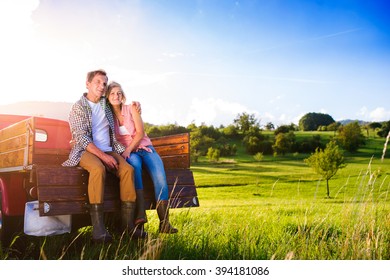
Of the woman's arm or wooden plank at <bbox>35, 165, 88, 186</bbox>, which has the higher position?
the woman's arm

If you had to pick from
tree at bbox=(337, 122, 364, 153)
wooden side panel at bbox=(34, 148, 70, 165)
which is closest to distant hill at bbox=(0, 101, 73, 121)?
wooden side panel at bbox=(34, 148, 70, 165)

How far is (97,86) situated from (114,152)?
0.69 meters

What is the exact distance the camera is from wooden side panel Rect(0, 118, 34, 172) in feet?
12.9

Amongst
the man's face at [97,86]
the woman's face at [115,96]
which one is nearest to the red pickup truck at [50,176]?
the man's face at [97,86]

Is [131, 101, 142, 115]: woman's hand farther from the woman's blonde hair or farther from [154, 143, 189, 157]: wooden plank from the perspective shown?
[154, 143, 189, 157]: wooden plank

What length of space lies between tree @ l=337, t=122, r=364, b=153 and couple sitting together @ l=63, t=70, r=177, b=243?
37.9 meters

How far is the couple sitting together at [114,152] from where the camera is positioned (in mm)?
3947

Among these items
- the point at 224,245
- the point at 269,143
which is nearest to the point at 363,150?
the point at 269,143

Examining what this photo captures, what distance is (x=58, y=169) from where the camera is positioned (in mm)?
3852

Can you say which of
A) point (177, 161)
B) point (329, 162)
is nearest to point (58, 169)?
point (177, 161)

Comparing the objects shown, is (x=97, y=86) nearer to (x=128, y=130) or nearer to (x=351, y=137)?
(x=128, y=130)

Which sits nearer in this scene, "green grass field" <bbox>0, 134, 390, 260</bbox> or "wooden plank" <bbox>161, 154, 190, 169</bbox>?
"green grass field" <bbox>0, 134, 390, 260</bbox>

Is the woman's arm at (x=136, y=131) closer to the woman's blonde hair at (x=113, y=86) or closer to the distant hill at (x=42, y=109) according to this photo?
the woman's blonde hair at (x=113, y=86)
